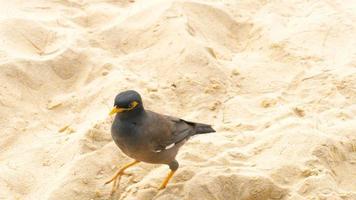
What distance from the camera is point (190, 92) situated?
442 cm

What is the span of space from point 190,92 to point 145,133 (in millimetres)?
1020

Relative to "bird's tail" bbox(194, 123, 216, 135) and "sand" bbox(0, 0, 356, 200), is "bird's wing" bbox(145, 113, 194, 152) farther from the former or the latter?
"sand" bbox(0, 0, 356, 200)

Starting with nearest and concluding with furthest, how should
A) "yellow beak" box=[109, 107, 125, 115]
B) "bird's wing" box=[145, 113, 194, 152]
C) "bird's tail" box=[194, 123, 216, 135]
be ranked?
"yellow beak" box=[109, 107, 125, 115] → "bird's wing" box=[145, 113, 194, 152] → "bird's tail" box=[194, 123, 216, 135]

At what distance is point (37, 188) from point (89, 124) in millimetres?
646

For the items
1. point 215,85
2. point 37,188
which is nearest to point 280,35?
point 215,85

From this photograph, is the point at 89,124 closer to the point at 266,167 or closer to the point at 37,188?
the point at 37,188

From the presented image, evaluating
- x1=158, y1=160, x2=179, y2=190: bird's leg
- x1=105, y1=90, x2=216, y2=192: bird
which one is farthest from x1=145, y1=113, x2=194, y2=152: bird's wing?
x1=158, y1=160, x2=179, y2=190: bird's leg

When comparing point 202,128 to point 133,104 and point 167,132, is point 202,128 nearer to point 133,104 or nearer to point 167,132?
point 167,132

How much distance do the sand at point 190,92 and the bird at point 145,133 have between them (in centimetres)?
19

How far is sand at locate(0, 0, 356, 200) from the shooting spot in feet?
11.9

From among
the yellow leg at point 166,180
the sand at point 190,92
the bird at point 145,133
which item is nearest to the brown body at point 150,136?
the bird at point 145,133

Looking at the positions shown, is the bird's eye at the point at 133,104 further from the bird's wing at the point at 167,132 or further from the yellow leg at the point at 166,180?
the yellow leg at the point at 166,180

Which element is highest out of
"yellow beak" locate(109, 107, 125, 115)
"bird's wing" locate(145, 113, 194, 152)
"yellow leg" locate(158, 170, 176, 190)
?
"yellow beak" locate(109, 107, 125, 115)

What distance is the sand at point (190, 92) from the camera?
11.9 feet
